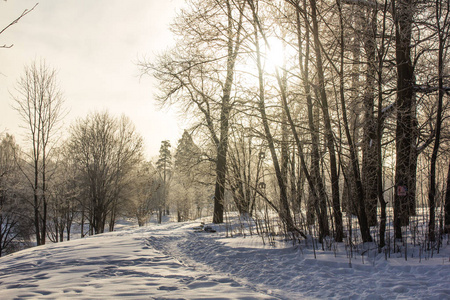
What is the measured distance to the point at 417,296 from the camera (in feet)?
10.9

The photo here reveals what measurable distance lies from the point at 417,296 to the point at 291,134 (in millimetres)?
4137

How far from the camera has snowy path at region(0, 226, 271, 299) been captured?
358cm

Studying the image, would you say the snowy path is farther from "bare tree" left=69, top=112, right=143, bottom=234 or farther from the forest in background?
"bare tree" left=69, top=112, right=143, bottom=234

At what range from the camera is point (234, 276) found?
4.83 meters

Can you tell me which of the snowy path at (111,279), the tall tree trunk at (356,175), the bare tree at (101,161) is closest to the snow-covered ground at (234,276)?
the snowy path at (111,279)

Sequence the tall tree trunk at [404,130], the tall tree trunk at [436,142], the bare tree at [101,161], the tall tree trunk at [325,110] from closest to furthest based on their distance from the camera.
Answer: the tall tree trunk at [436,142], the tall tree trunk at [404,130], the tall tree trunk at [325,110], the bare tree at [101,161]

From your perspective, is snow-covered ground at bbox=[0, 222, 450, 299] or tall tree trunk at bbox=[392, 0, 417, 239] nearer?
snow-covered ground at bbox=[0, 222, 450, 299]

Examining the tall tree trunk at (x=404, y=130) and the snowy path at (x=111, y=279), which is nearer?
the snowy path at (x=111, y=279)

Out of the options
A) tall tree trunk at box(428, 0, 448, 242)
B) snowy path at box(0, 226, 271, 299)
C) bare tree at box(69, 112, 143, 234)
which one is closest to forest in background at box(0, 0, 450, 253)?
tall tree trunk at box(428, 0, 448, 242)

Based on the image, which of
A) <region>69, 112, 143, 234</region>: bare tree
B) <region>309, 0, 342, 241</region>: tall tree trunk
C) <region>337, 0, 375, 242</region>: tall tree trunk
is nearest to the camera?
<region>337, 0, 375, 242</region>: tall tree trunk

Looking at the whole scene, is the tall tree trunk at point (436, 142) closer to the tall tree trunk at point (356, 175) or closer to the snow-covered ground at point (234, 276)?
the snow-covered ground at point (234, 276)

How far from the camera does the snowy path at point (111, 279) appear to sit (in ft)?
11.8

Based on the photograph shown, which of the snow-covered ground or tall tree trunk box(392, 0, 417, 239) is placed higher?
tall tree trunk box(392, 0, 417, 239)

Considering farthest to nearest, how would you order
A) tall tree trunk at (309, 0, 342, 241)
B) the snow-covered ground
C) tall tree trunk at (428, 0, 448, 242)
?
tall tree trunk at (309, 0, 342, 241) < tall tree trunk at (428, 0, 448, 242) < the snow-covered ground
